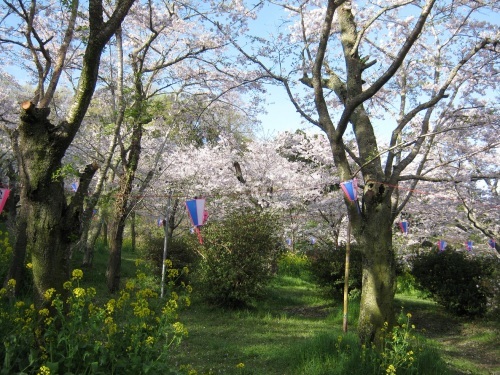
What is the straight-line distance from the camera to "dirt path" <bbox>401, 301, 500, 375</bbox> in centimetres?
610

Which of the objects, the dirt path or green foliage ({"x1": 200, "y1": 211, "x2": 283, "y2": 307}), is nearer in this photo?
the dirt path

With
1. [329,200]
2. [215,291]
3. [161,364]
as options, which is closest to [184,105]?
[215,291]

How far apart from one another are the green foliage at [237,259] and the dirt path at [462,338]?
3324 millimetres

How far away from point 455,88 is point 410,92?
2.74 ft

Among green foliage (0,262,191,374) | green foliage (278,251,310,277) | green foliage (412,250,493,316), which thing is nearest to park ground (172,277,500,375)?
green foliage (412,250,493,316)

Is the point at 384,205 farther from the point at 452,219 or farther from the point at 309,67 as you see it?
the point at 452,219

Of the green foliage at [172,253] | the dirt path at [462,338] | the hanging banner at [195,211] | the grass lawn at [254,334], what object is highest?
the hanging banner at [195,211]

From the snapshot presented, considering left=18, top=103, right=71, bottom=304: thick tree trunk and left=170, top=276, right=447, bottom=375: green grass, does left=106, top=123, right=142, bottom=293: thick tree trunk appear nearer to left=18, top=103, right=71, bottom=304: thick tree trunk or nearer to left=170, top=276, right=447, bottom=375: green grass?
left=170, top=276, right=447, bottom=375: green grass

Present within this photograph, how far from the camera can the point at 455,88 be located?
875cm

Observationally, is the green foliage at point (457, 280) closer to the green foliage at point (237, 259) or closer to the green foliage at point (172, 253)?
the green foliage at point (237, 259)

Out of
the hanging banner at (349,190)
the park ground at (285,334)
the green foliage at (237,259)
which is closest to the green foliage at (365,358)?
the park ground at (285,334)

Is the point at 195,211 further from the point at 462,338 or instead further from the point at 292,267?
the point at 292,267

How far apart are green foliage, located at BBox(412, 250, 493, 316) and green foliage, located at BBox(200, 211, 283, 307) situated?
419 centimetres

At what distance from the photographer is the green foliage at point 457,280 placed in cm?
1016
